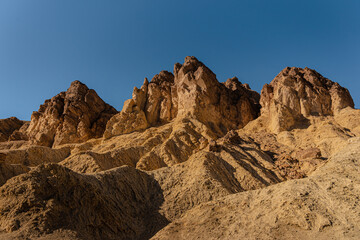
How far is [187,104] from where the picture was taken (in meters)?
43.0

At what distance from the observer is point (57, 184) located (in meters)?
14.1

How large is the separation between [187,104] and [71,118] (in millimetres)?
20517

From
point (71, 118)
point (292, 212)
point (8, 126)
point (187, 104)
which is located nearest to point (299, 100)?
point (187, 104)

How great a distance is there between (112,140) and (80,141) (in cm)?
852

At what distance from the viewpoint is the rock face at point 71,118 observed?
45750mm

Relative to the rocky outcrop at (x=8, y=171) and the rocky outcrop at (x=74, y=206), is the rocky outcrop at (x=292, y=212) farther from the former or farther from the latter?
the rocky outcrop at (x=8, y=171)

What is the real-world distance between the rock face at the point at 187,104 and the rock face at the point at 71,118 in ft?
21.7

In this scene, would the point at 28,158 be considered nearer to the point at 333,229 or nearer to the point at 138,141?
the point at 138,141

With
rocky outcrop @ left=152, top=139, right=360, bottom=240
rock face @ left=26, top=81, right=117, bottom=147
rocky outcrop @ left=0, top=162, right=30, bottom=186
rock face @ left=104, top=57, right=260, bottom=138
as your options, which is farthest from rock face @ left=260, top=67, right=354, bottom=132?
rocky outcrop @ left=0, top=162, right=30, bottom=186

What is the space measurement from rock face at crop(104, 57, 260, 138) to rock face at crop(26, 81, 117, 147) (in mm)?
6627

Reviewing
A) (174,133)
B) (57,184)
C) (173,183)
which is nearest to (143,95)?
(174,133)

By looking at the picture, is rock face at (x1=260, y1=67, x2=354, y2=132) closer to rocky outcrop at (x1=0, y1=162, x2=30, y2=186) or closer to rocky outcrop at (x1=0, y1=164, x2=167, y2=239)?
rocky outcrop at (x1=0, y1=164, x2=167, y2=239)

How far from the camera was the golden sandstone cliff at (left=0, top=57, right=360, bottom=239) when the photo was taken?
1112cm

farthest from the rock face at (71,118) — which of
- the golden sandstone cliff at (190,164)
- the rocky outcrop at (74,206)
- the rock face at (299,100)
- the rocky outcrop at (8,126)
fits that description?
the rocky outcrop at (74,206)
